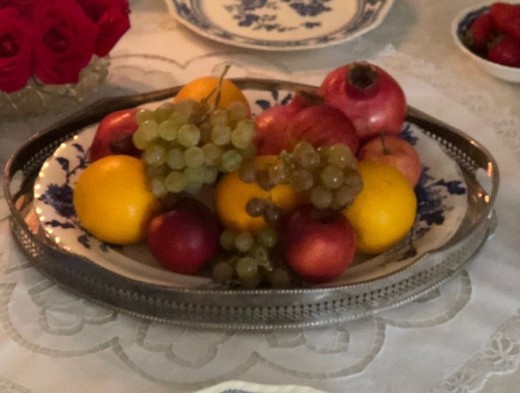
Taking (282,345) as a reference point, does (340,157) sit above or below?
above

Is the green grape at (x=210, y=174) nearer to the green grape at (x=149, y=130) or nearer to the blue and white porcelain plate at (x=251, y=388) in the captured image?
the green grape at (x=149, y=130)

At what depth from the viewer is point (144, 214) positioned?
0.65 m

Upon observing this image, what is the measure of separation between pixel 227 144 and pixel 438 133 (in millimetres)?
283

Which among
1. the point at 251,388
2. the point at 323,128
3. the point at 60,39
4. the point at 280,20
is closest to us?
the point at 251,388

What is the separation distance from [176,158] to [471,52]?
0.52m

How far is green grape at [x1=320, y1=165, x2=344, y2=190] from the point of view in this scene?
0.60 meters

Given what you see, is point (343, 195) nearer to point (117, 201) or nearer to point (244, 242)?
point (244, 242)

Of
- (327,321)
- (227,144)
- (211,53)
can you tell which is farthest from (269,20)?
(327,321)

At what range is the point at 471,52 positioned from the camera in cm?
98

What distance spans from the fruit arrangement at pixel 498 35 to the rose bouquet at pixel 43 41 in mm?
497

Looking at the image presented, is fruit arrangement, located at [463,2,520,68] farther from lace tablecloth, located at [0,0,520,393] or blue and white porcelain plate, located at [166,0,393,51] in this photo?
lace tablecloth, located at [0,0,520,393]

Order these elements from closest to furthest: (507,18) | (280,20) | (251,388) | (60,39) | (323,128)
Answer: (251,388), (323,128), (60,39), (507,18), (280,20)

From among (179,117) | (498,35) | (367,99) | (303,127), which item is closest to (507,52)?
(498,35)

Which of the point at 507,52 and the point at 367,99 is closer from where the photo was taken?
the point at 367,99
